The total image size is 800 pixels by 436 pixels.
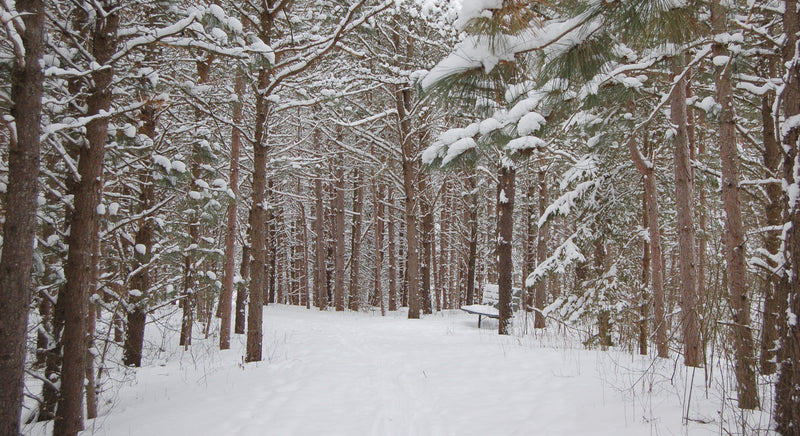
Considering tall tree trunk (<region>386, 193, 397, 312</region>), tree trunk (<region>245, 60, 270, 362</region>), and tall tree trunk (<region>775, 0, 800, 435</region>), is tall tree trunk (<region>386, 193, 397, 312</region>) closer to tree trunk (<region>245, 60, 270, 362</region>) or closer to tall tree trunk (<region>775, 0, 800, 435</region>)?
tree trunk (<region>245, 60, 270, 362</region>)

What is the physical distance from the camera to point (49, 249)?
4574 millimetres

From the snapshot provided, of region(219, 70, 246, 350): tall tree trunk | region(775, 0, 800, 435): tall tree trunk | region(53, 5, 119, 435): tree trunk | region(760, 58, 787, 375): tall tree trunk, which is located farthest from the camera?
region(219, 70, 246, 350): tall tree trunk

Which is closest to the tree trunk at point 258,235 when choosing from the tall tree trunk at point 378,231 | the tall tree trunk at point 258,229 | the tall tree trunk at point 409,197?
the tall tree trunk at point 258,229

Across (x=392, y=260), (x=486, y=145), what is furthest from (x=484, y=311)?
(x=486, y=145)

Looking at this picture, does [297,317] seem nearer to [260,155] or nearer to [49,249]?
[260,155]

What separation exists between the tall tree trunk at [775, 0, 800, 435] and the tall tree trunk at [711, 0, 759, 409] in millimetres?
609

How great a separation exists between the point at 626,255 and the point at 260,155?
8.17 m

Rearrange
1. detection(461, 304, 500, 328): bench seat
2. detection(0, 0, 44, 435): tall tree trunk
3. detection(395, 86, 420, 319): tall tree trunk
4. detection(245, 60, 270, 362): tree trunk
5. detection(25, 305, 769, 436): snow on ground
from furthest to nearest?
detection(395, 86, 420, 319): tall tree trunk < detection(461, 304, 500, 328): bench seat < detection(245, 60, 270, 362): tree trunk < detection(25, 305, 769, 436): snow on ground < detection(0, 0, 44, 435): tall tree trunk

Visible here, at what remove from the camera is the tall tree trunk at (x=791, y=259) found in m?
2.51

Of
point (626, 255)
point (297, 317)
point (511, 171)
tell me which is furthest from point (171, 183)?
point (297, 317)

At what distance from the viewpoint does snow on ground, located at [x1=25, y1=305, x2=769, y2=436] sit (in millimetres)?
3820

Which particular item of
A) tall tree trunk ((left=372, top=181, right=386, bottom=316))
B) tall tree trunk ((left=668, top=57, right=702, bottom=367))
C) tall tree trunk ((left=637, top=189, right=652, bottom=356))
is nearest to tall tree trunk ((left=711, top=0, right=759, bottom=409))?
tall tree trunk ((left=668, top=57, right=702, bottom=367))

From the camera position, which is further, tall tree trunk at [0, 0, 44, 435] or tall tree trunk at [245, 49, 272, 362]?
tall tree trunk at [245, 49, 272, 362]

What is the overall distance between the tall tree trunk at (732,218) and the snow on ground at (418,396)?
58cm
